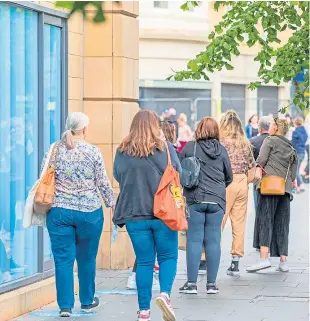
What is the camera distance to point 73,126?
26.1 feet

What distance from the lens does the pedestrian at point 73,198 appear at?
7.83 m

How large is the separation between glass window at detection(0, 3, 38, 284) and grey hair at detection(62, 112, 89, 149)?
0.60 m

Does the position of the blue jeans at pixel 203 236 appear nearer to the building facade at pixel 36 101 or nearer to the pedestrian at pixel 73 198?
the building facade at pixel 36 101

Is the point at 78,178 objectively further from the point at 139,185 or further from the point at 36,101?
the point at 36,101

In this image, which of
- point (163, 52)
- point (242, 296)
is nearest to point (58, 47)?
point (242, 296)

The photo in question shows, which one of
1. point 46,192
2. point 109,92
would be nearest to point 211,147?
point 109,92

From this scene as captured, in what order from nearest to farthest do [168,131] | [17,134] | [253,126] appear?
[17,134] < [168,131] < [253,126]

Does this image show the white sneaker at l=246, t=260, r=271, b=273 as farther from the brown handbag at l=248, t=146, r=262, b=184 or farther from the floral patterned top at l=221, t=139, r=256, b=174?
the floral patterned top at l=221, t=139, r=256, b=174

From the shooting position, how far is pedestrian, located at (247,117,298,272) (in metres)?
11.0

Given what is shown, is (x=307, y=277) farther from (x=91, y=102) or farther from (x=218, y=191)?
(x=91, y=102)

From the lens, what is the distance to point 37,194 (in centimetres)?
777

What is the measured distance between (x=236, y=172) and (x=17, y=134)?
294cm

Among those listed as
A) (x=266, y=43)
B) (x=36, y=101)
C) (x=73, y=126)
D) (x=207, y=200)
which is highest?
(x=266, y=43)

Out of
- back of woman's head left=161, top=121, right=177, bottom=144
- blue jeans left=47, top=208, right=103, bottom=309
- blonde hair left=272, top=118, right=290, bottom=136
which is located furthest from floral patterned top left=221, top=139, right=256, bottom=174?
blue jeans left=47, top=208, right=103, bottom=309
